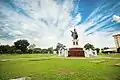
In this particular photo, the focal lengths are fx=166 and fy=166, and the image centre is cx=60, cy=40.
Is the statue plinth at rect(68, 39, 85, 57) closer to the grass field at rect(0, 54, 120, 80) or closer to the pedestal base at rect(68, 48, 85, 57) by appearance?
the pedestal base at rect(68, 48, 85, 57)

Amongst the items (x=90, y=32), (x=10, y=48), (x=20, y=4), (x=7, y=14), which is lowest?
(x=10, y=48)

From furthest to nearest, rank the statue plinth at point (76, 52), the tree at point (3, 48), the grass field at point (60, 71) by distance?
the statue plinth at point (76, 52)
the tree at point (3, 48)
the grass field at point (60, 71)

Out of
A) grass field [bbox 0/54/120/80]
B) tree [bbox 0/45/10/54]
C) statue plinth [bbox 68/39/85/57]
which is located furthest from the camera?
statue plinth [bbox 68/39/85/57]

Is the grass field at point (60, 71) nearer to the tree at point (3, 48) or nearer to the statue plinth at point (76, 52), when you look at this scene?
the tree at point (3, 48)

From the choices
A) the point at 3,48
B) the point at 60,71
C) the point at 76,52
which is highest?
the point at 76,52

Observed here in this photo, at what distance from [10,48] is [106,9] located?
4.10 metres

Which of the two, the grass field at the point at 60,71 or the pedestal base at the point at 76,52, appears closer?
the grass field at the point at 60,71

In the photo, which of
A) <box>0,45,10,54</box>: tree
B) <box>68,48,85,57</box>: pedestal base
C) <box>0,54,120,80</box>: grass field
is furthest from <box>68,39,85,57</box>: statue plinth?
<box>0,45,10,54</box>: tree

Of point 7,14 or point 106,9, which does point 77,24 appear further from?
point 7,14

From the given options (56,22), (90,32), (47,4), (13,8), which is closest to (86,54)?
(90,32)

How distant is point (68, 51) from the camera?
1129 centimetres

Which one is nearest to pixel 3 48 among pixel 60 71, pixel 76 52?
pixel 60 71

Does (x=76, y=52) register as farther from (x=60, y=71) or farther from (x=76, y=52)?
(x=60, y=71)

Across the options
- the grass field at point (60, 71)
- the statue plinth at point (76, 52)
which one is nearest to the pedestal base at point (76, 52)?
the statue plinth at point (76, 52)
